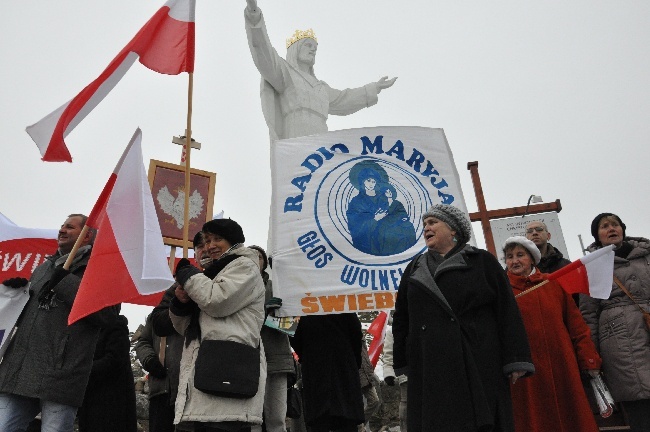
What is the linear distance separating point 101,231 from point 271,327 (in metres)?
1.48

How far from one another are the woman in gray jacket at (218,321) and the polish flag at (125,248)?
0.59 feet

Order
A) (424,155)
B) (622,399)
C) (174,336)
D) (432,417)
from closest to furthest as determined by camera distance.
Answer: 1. (432,417)
2. (622,399)
3. (174,336)
4. (424,155)

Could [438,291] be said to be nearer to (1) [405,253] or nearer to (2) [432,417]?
(2) [432,417]

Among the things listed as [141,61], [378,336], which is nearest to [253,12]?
[141,61]

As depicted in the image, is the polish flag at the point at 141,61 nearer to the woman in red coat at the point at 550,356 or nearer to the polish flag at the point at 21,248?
the woman in red coat at the point at 550,356

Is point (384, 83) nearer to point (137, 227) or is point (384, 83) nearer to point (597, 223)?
point (597, 223)

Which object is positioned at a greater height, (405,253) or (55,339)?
(405,253)

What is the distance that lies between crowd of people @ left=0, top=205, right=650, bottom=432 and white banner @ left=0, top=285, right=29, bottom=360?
0.06 meters

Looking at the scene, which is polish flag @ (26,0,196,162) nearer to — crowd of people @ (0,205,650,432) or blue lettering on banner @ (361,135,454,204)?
crowd of people @ (0,205,650,432)

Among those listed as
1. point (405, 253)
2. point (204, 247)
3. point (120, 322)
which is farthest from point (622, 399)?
point (120, 322)

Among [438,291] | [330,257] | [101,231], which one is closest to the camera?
[438,291]

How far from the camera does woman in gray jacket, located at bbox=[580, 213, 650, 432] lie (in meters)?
3.86

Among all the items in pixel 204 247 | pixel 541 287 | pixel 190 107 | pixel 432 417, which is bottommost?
pixel 432 417

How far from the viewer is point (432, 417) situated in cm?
276
